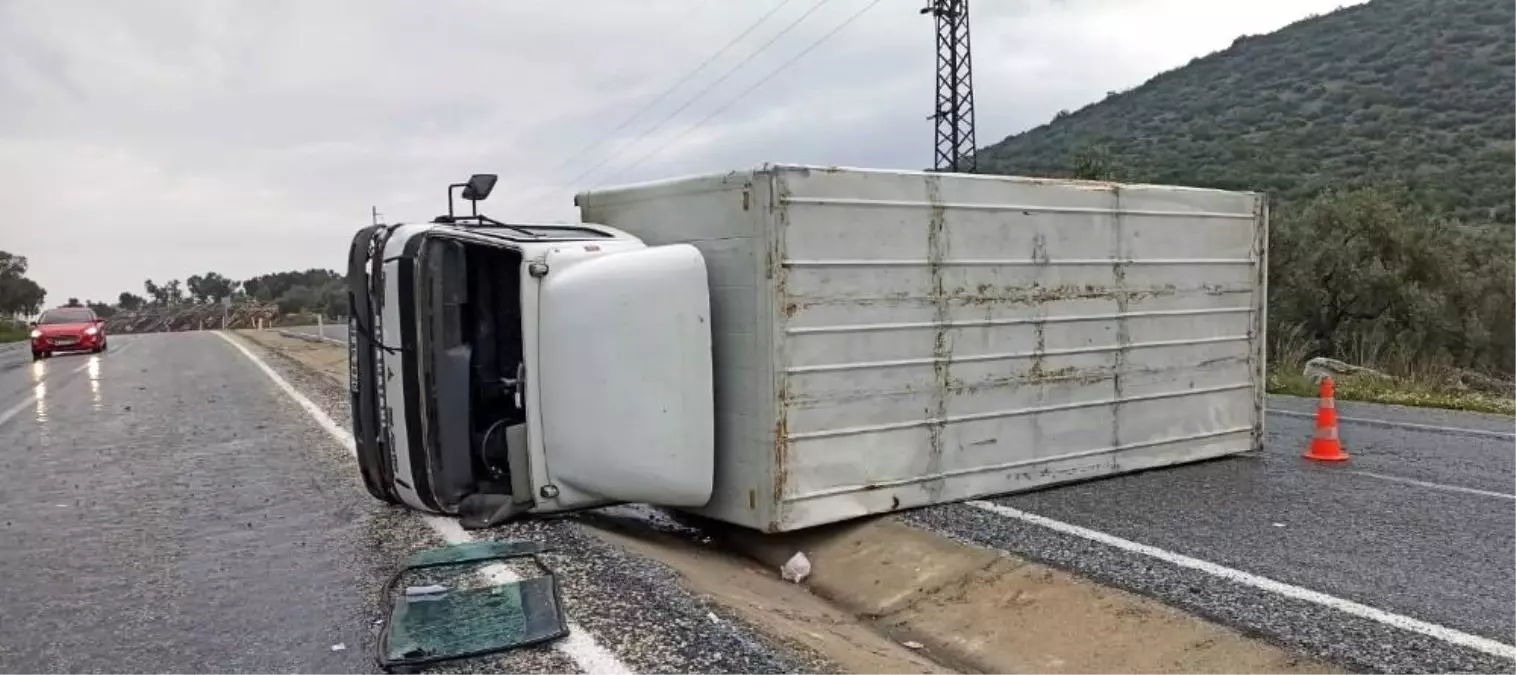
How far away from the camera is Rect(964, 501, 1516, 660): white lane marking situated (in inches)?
160

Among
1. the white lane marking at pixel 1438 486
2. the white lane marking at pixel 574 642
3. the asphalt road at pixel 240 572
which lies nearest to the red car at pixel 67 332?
the asphalt road at pixel 240 572

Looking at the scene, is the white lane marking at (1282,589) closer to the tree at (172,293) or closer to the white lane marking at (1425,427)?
the white lane marking at (1425,427)

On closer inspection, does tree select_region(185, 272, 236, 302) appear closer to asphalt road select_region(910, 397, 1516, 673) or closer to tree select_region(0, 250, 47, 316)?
tree select_region(0, 250, 47, 316)

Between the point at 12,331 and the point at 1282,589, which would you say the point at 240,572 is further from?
the point at 12,331

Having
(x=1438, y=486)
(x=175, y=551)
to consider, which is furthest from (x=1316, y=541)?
(x=175, y=551)

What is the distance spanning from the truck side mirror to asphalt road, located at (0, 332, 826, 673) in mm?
1933

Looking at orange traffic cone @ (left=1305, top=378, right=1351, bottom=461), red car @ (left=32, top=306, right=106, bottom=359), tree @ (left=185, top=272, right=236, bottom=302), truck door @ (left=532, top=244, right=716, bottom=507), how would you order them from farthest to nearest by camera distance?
tree @ (left=185, top=272, right=236, bottom=302) → red car @ (left=32, top=306, right=106, bottom=359) → orange traffic cone @ (left=1305, top=378, right=1351, bottom=461) → truck door @ (left=532, top=244, right=716, bottom=507)

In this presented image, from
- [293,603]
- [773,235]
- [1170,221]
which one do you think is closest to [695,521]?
[773,235]

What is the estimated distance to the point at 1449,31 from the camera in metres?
45.4

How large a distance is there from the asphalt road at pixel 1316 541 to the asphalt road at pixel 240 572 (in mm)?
1857

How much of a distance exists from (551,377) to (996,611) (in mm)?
2465

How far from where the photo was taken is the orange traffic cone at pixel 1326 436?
8.16 m

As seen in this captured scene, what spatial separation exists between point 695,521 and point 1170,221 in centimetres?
380

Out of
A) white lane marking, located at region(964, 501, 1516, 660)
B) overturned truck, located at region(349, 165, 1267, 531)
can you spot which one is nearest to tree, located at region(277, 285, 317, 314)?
overturned truck, located at region(349, 165, 1267, 531)
